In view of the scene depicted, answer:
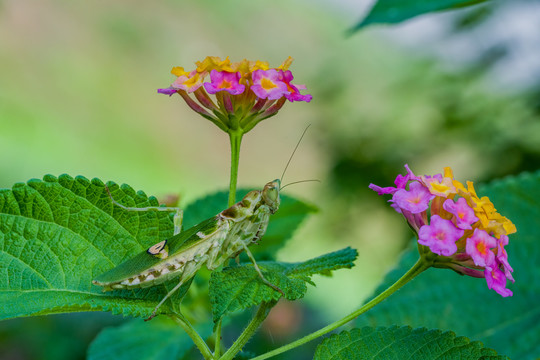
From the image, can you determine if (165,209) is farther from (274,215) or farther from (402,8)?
(402,8)

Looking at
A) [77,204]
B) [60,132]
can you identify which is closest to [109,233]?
[77,204]

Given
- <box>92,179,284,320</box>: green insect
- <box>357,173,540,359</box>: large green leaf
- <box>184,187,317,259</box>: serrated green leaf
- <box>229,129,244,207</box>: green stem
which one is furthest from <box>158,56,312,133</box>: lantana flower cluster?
<box>357,173,540,359</box>: large green leaf

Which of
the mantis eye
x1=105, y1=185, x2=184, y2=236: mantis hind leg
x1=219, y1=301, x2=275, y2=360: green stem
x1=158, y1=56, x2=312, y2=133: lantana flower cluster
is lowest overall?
x1=219, y1=301, x2=275, y2=360: green stem

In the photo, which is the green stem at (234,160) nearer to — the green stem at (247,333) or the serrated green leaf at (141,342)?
the green stem at (247,333)

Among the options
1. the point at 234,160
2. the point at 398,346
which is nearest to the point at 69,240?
the point at 234,160

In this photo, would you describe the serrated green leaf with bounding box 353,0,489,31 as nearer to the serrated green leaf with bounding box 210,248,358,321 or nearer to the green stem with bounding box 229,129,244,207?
the green stem with bounding box 229,129,244,207
